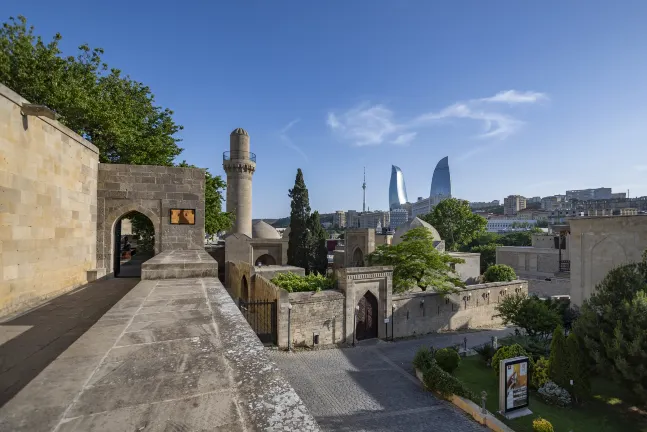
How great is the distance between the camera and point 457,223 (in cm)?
5756

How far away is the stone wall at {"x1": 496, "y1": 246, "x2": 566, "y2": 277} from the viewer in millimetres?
40781

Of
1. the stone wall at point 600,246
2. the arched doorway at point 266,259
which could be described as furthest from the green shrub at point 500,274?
the arched doorway at point 266,259

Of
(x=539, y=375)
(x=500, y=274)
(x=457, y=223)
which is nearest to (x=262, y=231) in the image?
(x=500, y=274)

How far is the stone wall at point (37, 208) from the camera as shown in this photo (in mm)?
5332

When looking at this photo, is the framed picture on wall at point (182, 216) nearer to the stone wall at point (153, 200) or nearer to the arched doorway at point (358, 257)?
the stone wall at point (153, 200)

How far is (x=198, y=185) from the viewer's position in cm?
1173

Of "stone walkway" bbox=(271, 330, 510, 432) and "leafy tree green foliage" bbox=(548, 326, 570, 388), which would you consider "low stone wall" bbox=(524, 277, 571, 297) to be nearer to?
"stone walkway" bbox=(271, 330, 510, 432)

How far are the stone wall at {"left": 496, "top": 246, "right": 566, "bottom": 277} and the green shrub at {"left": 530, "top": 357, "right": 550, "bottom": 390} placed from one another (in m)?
30.0

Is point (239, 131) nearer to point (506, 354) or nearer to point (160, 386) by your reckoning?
point (506, 354)

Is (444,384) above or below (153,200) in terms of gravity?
below

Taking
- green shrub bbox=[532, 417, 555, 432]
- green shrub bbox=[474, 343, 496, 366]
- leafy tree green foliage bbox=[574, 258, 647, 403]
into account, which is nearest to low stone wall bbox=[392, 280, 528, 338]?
green shrub bbox=[474, 343, 496, 366]

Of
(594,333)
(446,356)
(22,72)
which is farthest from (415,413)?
(22,72)

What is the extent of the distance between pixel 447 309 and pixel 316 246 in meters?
16.1

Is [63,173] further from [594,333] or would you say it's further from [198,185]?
[594,333]
